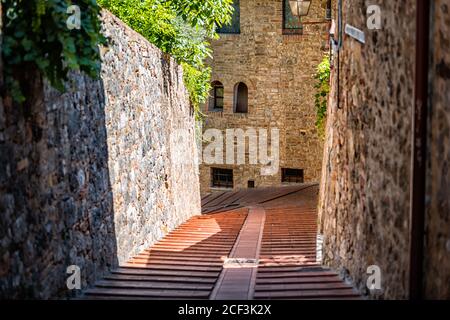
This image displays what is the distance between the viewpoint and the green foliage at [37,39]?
4.06 metres

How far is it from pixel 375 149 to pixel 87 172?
2.33 meters

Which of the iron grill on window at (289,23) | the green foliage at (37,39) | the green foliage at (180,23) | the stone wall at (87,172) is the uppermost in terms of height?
the iron grill on window at (289,23)

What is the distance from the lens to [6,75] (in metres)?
4.02

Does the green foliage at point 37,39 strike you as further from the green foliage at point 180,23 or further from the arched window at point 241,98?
the arched window at point 241,98

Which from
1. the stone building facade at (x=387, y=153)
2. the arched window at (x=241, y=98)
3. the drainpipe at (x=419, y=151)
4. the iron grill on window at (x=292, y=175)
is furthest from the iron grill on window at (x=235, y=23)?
the drainpipe at (x=419, y=151)

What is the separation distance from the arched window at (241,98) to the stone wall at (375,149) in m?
14.6

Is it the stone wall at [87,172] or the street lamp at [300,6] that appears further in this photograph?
the street lamp at [300,6]

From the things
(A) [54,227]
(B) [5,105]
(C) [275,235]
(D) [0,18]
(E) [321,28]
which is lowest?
(C) [275,235]

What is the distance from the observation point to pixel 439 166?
3.64 meters

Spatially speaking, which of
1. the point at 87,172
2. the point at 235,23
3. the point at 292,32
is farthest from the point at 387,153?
the point at 235,23
